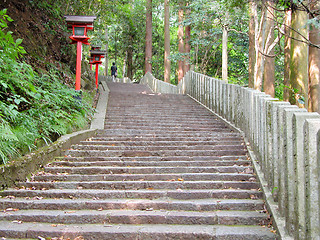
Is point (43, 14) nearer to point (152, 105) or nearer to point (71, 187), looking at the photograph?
point (152, 105)

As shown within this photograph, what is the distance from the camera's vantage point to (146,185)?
536cm

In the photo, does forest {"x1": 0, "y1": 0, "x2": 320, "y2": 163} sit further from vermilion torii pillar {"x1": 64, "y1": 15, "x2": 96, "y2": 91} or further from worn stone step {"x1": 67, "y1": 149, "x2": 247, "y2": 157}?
vermilion torii pillar {"x1": 64, "y1": 15, "x2": 96, "y2": 91}

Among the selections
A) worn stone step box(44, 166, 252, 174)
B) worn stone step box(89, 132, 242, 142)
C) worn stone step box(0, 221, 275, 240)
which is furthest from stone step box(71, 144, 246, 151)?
worn stone step box(0, 221, 275, 240)

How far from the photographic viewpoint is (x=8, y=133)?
5.07m

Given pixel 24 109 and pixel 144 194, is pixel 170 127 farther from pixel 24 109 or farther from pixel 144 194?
pixel 144 194

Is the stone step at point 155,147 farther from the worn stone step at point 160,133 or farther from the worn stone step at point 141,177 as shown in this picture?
the worn stone step at point 141,177

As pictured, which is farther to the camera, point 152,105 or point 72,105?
→ point 152,105

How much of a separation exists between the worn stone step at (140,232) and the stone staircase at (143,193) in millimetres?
11

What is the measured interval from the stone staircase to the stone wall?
340mm

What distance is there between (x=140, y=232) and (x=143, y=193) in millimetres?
1089

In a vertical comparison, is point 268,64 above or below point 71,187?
above

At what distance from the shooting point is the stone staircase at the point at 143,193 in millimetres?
4039

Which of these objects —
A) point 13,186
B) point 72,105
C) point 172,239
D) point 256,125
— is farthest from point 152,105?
point 172,239

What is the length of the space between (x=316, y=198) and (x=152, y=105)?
975 cm
